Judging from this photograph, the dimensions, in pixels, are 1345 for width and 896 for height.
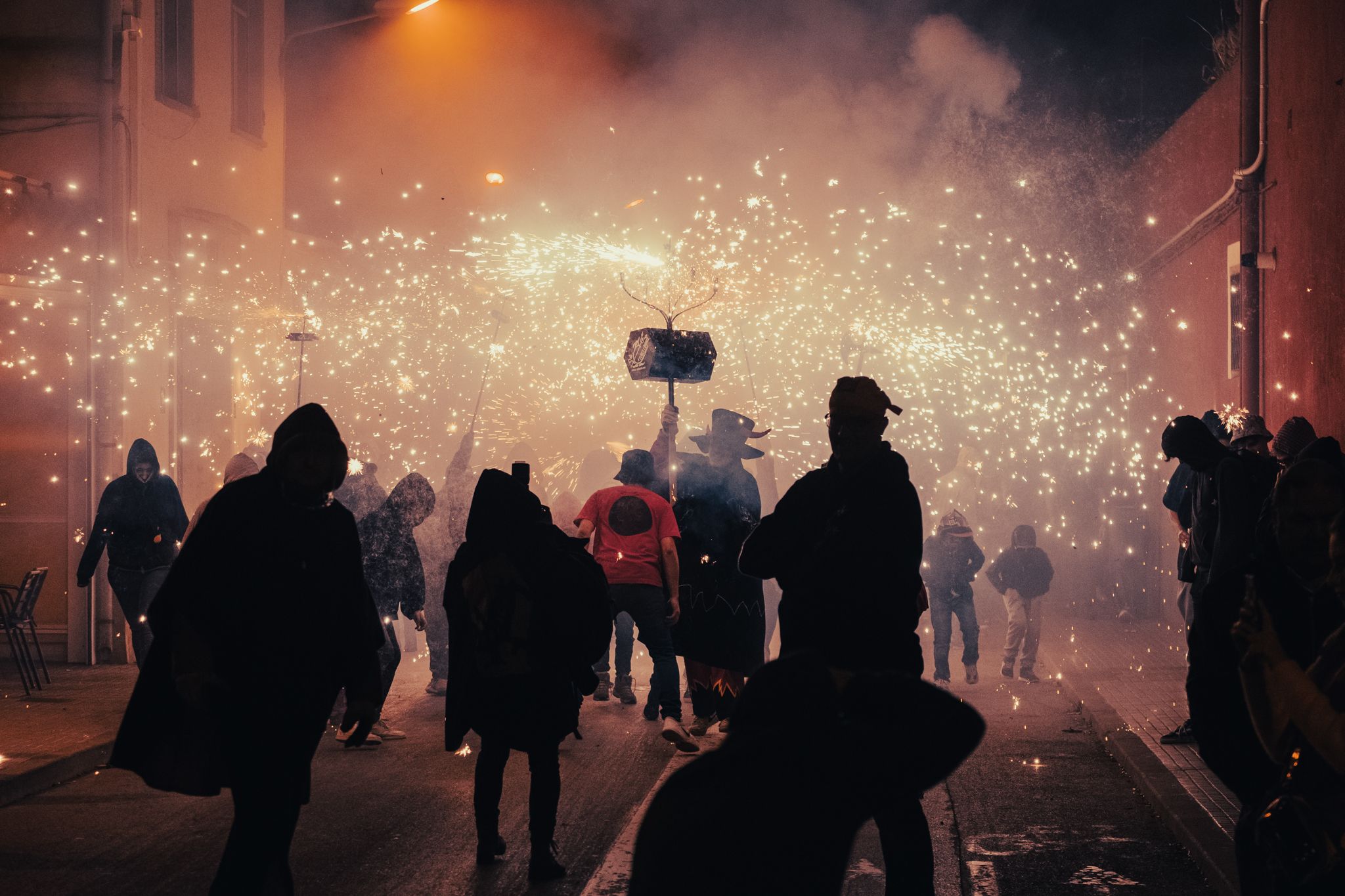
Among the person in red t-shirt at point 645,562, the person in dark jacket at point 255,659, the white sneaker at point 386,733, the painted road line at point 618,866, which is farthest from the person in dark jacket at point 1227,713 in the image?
the white sneaker at point 386,733

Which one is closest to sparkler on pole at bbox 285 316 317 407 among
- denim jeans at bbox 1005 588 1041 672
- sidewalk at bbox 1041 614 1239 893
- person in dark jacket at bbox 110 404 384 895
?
denim jeans at bbox 1005 588 1041 672

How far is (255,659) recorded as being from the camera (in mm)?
4043

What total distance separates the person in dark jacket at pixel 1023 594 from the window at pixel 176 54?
9.33 m

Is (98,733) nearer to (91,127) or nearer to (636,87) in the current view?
(91,127)

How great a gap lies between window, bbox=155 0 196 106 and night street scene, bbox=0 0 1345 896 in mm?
48

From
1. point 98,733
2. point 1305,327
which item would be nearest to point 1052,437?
point 1305,327

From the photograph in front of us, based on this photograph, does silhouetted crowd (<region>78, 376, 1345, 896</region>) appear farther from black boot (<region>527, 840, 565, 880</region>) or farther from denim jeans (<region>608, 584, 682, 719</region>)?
denim jeans (<region>608, 584, 682, 719</region>)

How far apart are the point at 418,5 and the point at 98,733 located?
8.97 m

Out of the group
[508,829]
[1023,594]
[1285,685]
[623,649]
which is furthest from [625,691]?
[1285,685]

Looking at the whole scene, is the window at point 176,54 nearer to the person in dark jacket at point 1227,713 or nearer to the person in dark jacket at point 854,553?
the person in dark jacket at point 854,553

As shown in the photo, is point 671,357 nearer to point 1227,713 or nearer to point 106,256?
point 106,256

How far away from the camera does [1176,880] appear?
514 cm

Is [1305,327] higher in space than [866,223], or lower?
lower

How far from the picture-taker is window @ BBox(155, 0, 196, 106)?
530 inches
